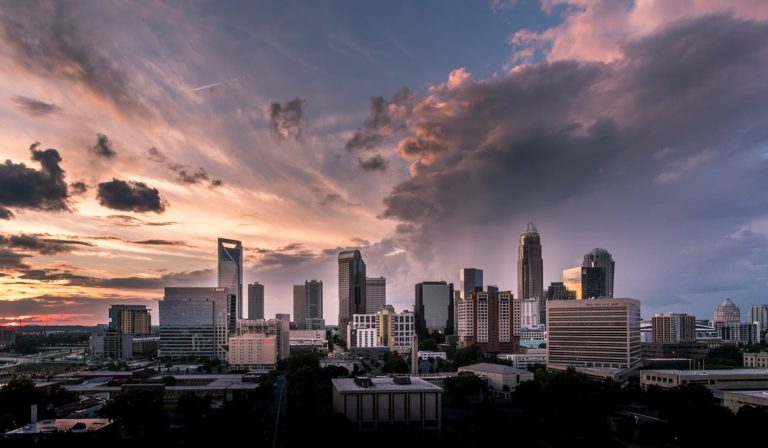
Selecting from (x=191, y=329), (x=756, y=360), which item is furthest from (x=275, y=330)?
(x=756, y=360)

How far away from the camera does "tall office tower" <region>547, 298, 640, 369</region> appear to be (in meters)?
101

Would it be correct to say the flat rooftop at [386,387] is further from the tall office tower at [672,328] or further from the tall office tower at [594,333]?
the tall office tower at [672,328]

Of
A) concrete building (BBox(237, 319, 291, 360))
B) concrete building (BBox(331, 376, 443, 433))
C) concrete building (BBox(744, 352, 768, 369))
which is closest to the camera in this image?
concrete building (BBox(331, 376, 443, 433))

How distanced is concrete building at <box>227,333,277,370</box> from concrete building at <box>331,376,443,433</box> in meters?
73.6

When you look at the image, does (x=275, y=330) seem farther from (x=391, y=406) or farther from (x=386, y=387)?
(x=391, y=406)

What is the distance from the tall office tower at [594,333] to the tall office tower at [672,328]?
7403cm

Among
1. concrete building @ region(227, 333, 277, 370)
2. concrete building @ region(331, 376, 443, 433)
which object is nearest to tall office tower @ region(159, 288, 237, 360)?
→ concrete building @ region(227, 333, 277, 370)

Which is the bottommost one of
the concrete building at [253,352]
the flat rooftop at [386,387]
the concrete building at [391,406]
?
the concrete building at [253,352]

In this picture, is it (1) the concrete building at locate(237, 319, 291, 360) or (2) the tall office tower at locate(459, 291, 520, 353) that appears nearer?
(2) the tall office tower at locate(459, 291, 520, 353)

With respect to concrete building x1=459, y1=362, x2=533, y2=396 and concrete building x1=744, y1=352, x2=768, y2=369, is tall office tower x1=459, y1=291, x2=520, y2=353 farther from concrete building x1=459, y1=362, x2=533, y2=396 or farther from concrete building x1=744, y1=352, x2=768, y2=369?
concrete building x1=459, y1=362, x2=533, y2=396

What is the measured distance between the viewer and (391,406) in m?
61.8

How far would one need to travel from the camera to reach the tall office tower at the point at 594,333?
10131cm

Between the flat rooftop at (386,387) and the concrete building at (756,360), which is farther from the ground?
the flat rooftop at (386,387)

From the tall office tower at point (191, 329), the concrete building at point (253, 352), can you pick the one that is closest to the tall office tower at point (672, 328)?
the concrete building at point (253, 352)
